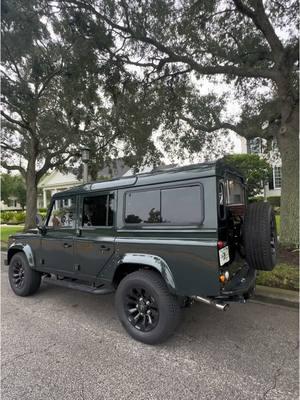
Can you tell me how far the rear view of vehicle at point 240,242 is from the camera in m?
2.93

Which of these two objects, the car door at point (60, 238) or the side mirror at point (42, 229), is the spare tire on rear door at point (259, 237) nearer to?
the car door at point (60, 238)

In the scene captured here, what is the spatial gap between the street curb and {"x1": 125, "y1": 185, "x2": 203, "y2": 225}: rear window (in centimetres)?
246

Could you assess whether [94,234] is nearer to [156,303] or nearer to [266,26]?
[156,303]

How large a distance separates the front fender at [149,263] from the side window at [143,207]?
443mm

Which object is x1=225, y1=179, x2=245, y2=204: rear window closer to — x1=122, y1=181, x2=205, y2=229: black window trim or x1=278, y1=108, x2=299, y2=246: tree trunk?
x1=122, y1=181, x2=205, y2=229: black window trim

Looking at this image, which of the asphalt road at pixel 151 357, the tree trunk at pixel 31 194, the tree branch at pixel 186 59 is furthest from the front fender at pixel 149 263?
the tree trunk at pixel 31 194

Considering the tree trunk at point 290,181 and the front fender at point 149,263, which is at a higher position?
the tree trunk at point 290,181

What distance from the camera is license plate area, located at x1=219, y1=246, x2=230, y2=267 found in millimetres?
2822

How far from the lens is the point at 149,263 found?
3199 millimetres

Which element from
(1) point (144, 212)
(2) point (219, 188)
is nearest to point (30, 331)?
(1) point (144, 212)

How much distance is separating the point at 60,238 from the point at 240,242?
280 centimetres

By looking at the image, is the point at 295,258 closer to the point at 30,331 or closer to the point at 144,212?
the point at 144,212

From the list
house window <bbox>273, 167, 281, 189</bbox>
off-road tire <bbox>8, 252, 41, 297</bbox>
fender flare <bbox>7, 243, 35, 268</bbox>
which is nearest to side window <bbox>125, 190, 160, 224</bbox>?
fender flare <bbox>7, 243, 35, 268</bbox>

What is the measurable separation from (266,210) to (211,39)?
21.4 feet
